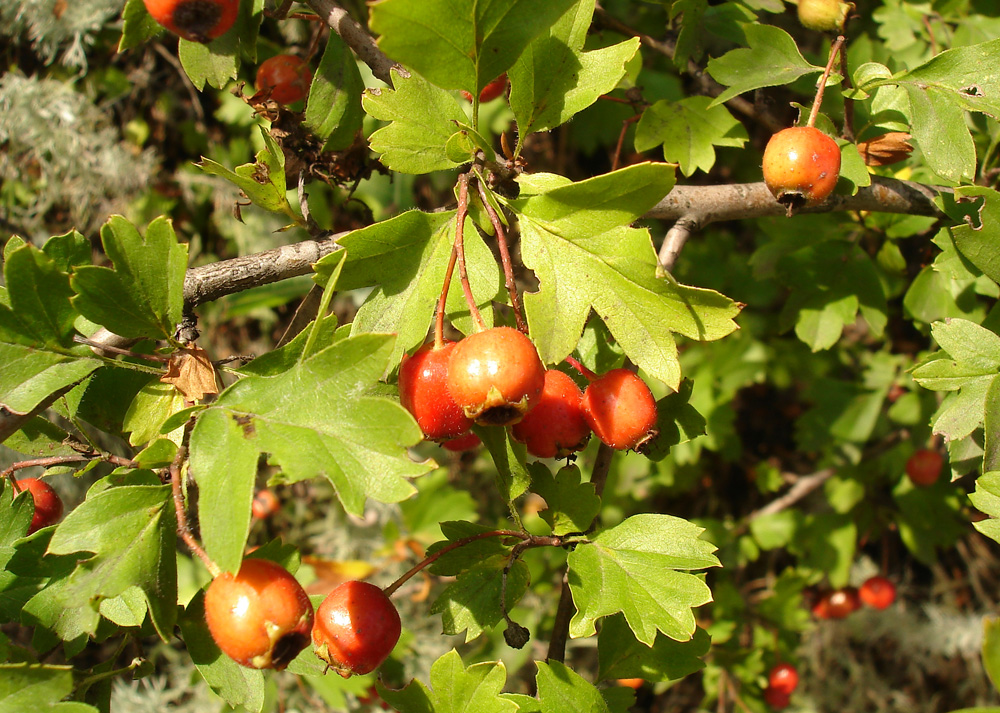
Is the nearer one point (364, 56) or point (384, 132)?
point (384, 132)

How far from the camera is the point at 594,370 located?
4.67 ft

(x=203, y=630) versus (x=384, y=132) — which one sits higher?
(x=384, y=132)

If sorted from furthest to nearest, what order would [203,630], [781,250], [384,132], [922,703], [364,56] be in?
[922,703] < [781,250] < [364,56] < [203,630] < [384,132]

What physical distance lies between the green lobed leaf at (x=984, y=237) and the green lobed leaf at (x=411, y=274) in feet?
3.51

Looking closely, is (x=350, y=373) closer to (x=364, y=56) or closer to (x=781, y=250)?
(x=364, y=56)

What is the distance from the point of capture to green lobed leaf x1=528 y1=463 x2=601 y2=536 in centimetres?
139

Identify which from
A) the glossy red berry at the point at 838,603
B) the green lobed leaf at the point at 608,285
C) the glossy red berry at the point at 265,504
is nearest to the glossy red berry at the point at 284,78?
the green lobed leaf at the point at 608,285

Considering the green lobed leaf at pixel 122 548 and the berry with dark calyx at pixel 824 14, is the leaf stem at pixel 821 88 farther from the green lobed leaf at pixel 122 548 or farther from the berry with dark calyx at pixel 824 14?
the green lobed leaf at pixel 122 548

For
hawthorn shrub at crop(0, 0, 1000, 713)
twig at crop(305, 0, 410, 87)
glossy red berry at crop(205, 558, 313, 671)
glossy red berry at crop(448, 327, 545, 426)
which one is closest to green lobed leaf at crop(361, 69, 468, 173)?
hawthorn shrub at crop(0, 0, 1000, 713)

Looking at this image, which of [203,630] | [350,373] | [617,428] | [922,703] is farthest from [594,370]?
[922,703]

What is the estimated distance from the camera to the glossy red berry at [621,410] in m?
1.19

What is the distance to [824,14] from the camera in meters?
1.58

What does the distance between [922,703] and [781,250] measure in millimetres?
2948

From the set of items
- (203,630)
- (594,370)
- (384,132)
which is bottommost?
(203,630)
